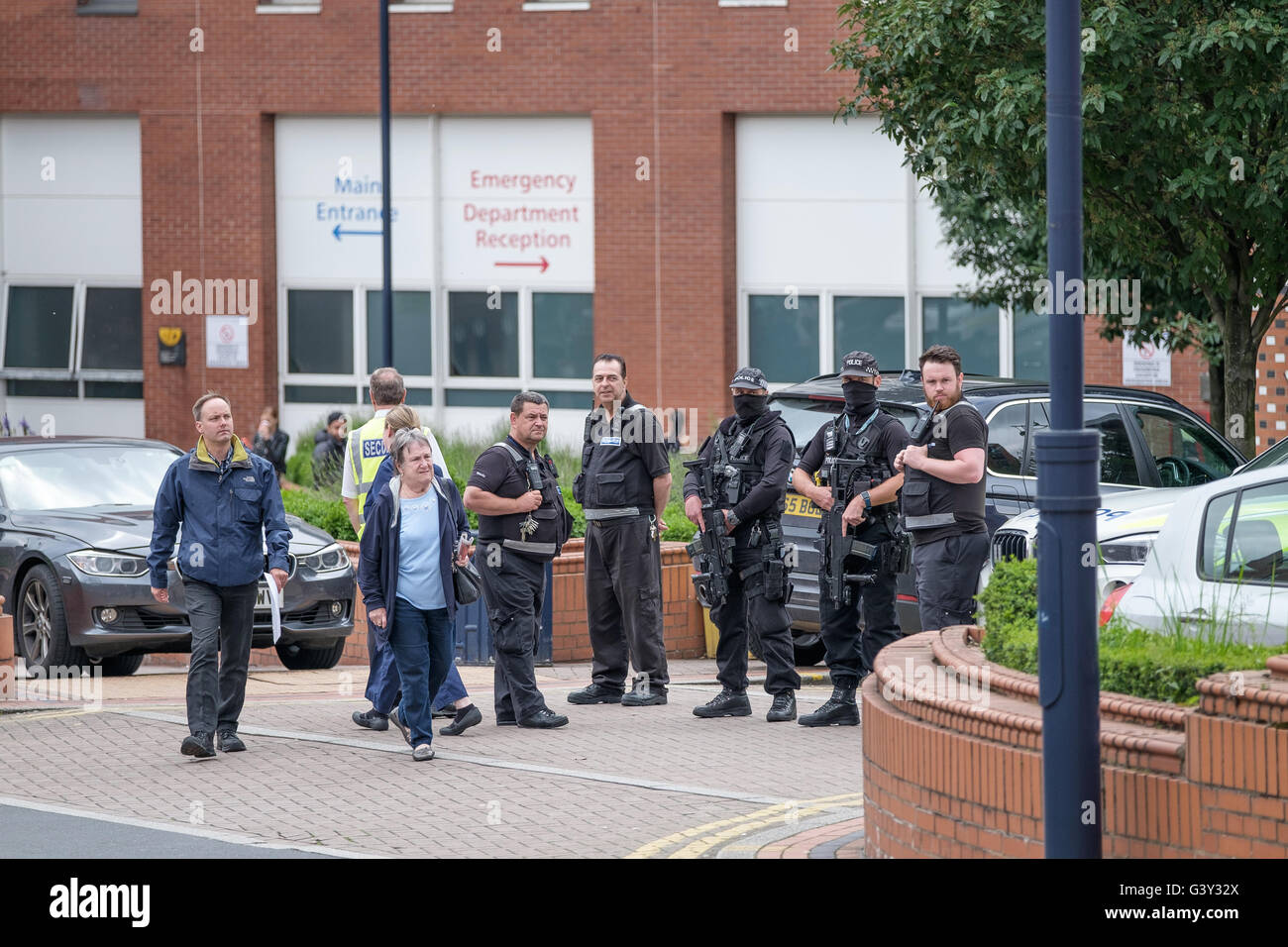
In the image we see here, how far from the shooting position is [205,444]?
8.92 meters

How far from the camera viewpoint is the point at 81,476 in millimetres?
12695

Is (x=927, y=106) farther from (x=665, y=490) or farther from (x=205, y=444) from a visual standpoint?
(x=205, y=444)

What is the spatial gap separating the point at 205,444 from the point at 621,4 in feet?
57.6

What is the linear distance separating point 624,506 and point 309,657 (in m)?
3.55

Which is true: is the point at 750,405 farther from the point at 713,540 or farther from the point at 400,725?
the point at 400,725

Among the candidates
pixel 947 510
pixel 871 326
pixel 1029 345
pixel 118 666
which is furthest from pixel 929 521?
pixel 871 326

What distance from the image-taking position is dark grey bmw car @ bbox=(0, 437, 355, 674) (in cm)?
1128

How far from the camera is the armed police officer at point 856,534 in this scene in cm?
938

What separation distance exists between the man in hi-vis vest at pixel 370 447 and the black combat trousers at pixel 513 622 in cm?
68

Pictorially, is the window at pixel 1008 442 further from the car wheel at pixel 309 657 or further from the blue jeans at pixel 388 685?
the car wheel at pixel 309 657

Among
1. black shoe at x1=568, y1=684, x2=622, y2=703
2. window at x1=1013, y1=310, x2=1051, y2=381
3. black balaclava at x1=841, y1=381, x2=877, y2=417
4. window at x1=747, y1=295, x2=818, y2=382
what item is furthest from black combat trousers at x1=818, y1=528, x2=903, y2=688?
window at x1=747, y1=295, x2=818, y2=382

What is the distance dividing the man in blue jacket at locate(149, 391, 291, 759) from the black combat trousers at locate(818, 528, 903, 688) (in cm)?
297

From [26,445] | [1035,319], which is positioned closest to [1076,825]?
[26,445]
